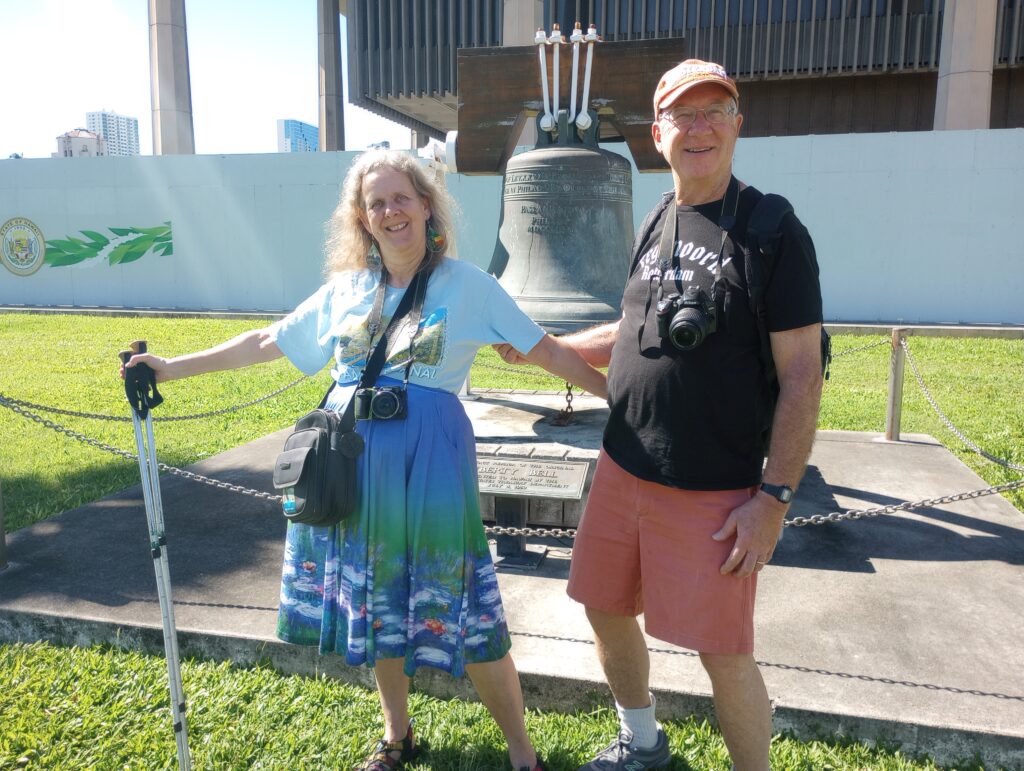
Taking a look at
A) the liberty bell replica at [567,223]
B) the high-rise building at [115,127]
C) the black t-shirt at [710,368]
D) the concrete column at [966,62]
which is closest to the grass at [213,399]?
the liberty bell replica at [567,223]

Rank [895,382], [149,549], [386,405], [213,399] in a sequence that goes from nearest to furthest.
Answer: [386,405]
[149,549]
[895,382]
[213,399]

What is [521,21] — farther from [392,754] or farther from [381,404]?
[392,754]

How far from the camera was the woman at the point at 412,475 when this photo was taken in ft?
6.86

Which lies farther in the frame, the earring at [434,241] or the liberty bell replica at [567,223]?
the liberty bell replica at [567,223]

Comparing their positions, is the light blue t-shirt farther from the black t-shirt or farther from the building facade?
the building facade

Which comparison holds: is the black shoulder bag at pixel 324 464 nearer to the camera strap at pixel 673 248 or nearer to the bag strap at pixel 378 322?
the bag strap at pixel 378 322

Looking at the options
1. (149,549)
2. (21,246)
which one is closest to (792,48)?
(149,549)

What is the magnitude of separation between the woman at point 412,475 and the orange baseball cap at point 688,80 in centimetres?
62

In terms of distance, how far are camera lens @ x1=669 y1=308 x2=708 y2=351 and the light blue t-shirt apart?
445 mm

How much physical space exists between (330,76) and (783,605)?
17.6 meters

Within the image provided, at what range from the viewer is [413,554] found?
210cm

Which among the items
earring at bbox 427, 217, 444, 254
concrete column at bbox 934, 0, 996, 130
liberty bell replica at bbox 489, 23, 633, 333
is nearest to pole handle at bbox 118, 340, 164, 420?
earring at bbox 427, 217, 444, 254

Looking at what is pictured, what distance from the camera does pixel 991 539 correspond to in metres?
3.98

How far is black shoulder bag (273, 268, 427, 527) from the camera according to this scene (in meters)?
1.98
